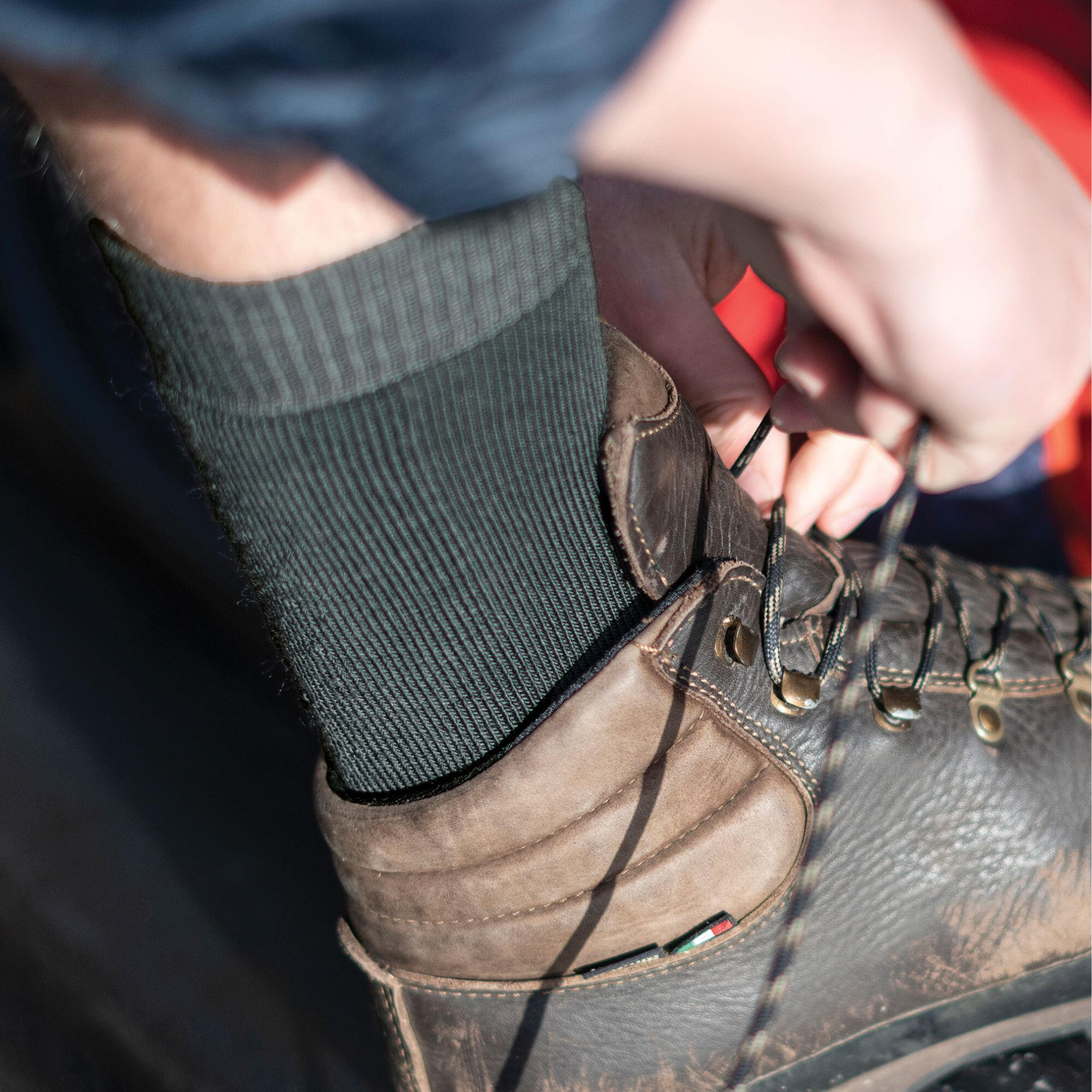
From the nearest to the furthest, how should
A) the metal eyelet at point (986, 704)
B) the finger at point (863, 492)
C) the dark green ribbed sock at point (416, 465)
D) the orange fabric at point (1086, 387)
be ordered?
the dark green ribbed sock at point (416, 465), the metal eyelet at point (986, 704), the finger at point (863, 492), the orange fabric at point (1086, 387)

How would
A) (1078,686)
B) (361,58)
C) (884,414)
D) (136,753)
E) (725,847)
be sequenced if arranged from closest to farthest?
(361,58) → (884,414) → (725,847) → (1078,686) → (136,753)

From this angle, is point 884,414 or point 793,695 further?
point 793,695

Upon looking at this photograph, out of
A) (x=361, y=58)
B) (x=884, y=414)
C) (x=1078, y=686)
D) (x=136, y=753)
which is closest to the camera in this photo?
(x=361, y=58)

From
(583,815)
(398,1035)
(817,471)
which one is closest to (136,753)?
(398,1035)

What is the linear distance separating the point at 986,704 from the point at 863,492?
0.57ft

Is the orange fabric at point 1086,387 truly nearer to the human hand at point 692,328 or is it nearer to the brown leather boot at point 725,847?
the human hand at point 692,328

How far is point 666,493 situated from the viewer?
428 millimetres

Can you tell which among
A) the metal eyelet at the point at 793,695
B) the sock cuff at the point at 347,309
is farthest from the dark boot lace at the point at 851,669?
the sock cuff at the point at 347,309

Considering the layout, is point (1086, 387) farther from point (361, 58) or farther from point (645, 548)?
point (361, 58)

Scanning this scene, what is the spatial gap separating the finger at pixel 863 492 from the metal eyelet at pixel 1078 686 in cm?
16

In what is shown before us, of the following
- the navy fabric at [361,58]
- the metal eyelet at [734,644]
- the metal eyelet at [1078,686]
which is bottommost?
the metal eyelet at [1078,686]

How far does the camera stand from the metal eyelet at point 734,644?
0.45 m

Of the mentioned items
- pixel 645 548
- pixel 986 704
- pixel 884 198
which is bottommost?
pixel 986 704

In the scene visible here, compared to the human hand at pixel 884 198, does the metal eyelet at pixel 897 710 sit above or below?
below
